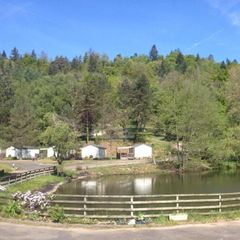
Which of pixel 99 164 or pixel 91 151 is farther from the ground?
pixel 91 151

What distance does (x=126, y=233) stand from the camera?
2277cm

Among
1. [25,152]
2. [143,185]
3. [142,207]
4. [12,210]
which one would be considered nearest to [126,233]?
[12,210]

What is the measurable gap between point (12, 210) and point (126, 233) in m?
7.07

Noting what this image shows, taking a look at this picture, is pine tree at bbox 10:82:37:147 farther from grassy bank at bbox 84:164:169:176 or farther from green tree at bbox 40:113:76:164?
grassy bank at bbox 84:164:169:176

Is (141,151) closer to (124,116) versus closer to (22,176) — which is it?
(124,116)

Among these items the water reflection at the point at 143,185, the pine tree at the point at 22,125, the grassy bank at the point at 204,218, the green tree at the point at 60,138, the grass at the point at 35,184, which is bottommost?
the water reflection at the point at 143,185

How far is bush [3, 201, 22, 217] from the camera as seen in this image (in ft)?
85.8

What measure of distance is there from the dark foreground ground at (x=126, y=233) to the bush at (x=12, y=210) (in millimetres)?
1659

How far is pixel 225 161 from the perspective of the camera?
101 meters

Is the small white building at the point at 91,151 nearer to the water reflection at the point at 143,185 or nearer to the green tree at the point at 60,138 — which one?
the green tree at the point at 60,138

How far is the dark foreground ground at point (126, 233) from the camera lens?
21766mm

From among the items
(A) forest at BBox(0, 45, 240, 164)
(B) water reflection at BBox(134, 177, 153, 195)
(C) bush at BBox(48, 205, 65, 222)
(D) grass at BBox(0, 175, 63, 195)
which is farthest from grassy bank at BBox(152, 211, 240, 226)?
(A) forest at BBox(0, 45, 240, 164)

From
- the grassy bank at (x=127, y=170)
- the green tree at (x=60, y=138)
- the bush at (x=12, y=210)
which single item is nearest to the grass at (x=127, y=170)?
the grassy bank at (x=127, y=170)

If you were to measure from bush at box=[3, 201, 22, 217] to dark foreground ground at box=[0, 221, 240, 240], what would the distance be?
1.66 m
